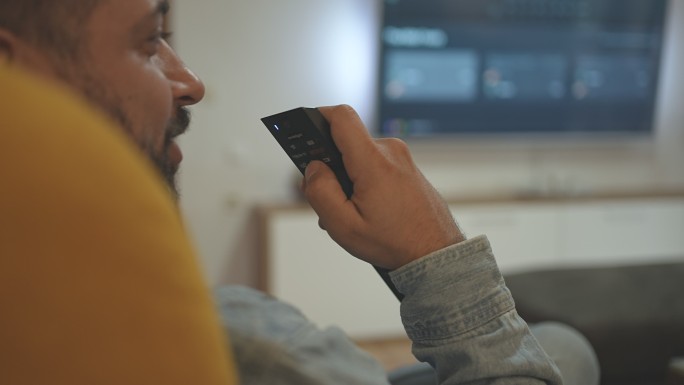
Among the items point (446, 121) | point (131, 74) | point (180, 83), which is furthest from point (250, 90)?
point (131, 74)

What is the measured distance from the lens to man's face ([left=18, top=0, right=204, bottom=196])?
0.56 m

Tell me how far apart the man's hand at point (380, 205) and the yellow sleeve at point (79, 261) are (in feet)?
1.06

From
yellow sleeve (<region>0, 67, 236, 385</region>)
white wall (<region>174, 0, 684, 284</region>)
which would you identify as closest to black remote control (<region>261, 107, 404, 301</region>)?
yellow sleeve (<region>0, 67, 236, 385</region>)

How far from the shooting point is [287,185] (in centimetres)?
315

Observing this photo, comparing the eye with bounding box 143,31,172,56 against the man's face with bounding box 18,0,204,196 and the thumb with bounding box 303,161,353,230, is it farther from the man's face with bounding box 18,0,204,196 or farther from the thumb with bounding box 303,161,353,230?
the thumb with bounding box 303,161,353,230

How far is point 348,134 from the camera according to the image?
2.15 ft

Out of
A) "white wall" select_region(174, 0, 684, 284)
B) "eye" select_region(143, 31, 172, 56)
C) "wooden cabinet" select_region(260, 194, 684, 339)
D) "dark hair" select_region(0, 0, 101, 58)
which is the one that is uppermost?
"dark hair" select_region(0, 0, 101, 58)

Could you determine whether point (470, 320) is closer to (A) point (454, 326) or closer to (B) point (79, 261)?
(A) point (454, 326)

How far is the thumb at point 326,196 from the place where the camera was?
2.12ft

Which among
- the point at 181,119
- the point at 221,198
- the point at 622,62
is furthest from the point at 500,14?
the point at 181,119

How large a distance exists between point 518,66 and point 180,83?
285 cm

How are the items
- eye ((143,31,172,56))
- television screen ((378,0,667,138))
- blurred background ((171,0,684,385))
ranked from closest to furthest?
eye ((143,31,172,56)) < blurred background ((171,0,684,385)) < television screen ((378,0,667,138))

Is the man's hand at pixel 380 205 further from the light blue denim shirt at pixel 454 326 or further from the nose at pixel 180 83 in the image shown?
the nose at pixel 180 83

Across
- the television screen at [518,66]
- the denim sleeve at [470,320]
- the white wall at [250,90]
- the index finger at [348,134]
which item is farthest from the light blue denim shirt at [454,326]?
the television screen at [518,66]
